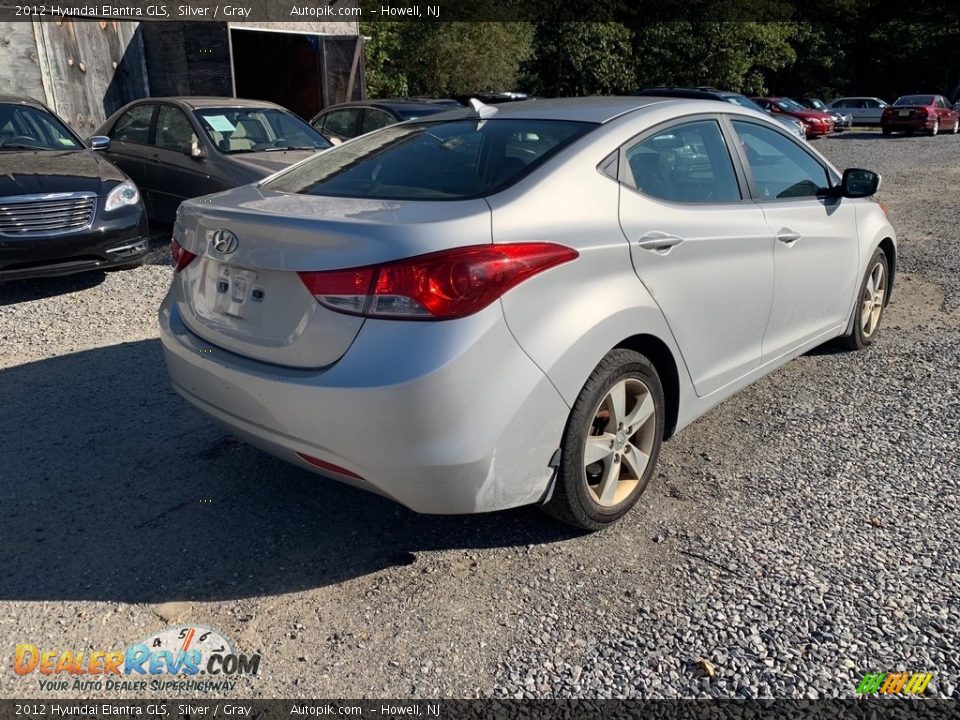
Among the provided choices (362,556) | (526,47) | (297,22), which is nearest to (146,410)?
(362,556)

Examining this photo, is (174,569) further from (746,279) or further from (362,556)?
(746,279)

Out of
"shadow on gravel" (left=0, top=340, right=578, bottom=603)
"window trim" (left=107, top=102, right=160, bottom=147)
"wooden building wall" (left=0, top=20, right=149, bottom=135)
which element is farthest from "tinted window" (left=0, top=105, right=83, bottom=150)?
"wooden building wall" (left=0, top=20, right=149, bottom=135)

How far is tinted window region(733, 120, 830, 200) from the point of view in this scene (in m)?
4.05

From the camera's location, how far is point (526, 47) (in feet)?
104

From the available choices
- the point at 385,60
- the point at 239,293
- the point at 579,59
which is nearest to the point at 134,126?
the point at 239,293

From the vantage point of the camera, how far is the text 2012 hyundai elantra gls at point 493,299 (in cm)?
260

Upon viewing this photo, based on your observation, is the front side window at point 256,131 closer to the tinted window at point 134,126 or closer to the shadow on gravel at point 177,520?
the tinted window at point 134,126

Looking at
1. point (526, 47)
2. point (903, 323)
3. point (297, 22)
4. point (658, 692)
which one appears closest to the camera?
point (658, 692)

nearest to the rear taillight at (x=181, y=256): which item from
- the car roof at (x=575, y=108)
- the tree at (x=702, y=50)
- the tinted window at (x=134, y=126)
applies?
the car roof at (x=575, y=108)

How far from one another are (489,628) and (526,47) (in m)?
31.7

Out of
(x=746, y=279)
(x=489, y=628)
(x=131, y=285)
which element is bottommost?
(x=131, y=285)

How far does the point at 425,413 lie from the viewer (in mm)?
2561

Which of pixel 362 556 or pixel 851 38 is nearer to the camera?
pixel 362 556

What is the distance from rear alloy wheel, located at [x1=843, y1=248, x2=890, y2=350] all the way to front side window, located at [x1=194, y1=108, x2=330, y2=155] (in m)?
6.04
